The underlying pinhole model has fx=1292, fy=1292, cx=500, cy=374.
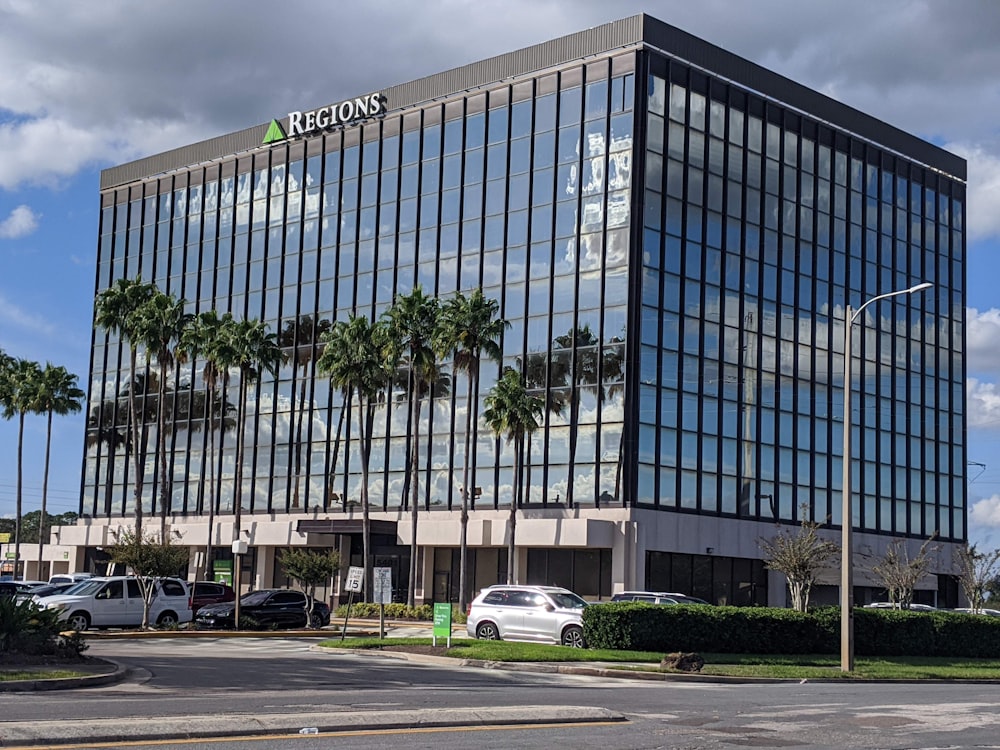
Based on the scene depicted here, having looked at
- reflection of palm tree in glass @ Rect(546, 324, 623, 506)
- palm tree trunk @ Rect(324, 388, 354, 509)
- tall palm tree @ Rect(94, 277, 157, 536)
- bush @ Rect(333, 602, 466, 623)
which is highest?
tall palm tree @ Rect(94, 277, 157, 536)

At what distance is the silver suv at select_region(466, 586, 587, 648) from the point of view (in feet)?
120

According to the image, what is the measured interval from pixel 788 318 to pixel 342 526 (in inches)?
1016

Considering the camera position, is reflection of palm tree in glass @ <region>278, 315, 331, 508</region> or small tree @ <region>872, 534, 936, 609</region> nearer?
small tree @ <region>872, 534, 936, 609</region>

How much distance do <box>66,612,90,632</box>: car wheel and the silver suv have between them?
1171 centimetres

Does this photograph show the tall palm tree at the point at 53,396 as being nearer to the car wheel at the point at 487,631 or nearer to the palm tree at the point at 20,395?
the palm tree at the point at 20,395

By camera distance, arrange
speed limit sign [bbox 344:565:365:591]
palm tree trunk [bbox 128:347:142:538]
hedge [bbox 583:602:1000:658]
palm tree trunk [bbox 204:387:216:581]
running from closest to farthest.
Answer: hedge [bbox 583:602:1000:658] → speed limit sign [bbox 344:565:365:591] → palm tree trunk [bbox 128:347:142:538] → palm tree trunk [bbox 204:387:216:581]

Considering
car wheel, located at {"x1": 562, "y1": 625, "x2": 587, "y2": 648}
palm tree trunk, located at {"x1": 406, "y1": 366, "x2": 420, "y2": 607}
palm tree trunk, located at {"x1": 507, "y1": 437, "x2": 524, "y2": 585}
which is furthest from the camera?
palm tree trunk, located at {"x1": 406, "y1": 366, "x2": 420, "y2": 607}

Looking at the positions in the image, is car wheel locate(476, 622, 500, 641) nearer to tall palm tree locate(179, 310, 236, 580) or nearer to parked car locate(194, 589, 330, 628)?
parked car locate(194, 589, 330, 628)

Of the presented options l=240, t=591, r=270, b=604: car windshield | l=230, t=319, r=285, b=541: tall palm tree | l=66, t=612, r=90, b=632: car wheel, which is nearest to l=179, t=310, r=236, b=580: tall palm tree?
l=230, t=319, r=285, b=541: tall palm tree

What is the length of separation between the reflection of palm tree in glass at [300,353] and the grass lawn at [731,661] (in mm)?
37257

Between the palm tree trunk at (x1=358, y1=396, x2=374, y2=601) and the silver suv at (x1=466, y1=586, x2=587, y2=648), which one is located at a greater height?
the palm tree trunk at (x1=358, y1=396, x2=374, y2=601)

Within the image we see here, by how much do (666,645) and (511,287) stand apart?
1247 inches

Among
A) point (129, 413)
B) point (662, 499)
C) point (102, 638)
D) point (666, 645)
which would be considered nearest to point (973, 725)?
point (666, 645)

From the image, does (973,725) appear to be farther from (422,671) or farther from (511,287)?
(511,287)
